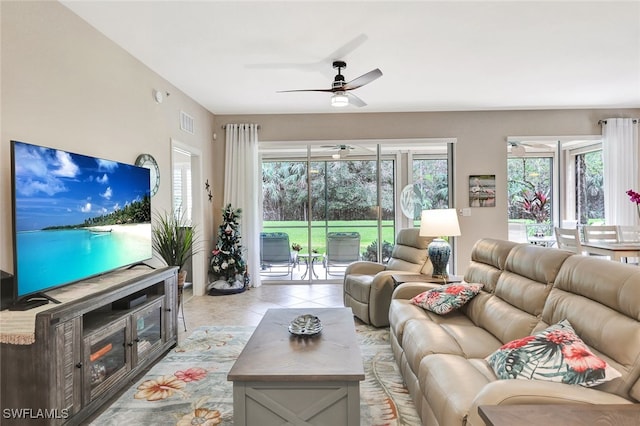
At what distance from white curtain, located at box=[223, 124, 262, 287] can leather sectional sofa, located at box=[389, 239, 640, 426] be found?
3269mm

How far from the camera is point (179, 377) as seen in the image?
102 inches

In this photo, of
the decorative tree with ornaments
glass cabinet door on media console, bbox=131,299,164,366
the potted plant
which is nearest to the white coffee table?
glass cabinet door on media console, bbox=131,299,164,366

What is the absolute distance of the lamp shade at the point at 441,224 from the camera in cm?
323

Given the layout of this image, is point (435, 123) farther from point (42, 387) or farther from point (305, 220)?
point (42, 387)

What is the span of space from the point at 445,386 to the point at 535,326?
722 millimetres

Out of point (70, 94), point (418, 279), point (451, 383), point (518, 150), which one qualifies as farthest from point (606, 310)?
point (518, 150)

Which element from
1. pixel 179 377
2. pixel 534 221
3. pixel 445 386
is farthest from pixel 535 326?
pixel 534 221

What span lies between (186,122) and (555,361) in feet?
14.9

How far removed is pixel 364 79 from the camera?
3189 mm

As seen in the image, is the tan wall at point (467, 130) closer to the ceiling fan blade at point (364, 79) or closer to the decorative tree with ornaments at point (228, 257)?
the decorative tree with ornaments at point (228, 257)

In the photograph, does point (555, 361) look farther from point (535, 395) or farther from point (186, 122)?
point (186, 122)

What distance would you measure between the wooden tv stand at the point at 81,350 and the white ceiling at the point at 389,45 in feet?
6.77

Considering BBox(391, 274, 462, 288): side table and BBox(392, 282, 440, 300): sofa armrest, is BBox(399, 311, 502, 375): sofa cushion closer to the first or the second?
BBox(392, 282, 440, 300): sofa armrest

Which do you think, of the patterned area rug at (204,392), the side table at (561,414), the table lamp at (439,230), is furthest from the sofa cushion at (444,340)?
the table lamp at (439,230)
